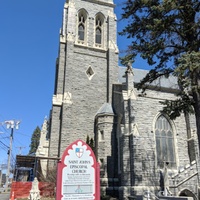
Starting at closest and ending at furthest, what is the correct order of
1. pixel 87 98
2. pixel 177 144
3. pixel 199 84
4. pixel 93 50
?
A: 1. pixel 199 84
2. pixel 177 144
3. pixel 87 98
4. pixel 93 50

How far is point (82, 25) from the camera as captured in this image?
2495cm

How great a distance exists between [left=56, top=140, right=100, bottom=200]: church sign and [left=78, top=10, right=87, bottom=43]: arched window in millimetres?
20376

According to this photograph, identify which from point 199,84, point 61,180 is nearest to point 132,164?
point 199,84

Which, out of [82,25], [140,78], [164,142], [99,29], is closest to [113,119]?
[164,142]

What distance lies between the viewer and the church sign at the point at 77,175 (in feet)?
16.0


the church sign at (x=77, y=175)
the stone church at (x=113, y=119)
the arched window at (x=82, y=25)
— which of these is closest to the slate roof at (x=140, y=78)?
the stone church at (x=113, y=119)

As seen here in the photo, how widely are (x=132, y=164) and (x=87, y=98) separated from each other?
27.1 feet

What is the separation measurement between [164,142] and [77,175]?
45.3ft

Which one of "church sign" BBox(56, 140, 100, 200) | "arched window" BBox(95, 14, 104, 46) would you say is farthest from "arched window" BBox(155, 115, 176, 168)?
"church sign" BBox(56, 140, 100, 200)

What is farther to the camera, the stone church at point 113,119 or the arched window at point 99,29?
the arched window at point 99,29

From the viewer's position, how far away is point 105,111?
1916 cm

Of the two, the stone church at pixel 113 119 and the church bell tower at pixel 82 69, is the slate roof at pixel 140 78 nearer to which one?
the stone church at pixel 113 119

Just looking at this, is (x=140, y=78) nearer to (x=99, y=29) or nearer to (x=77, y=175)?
(x=99, y=29)

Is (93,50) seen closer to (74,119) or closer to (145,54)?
(74,119)
